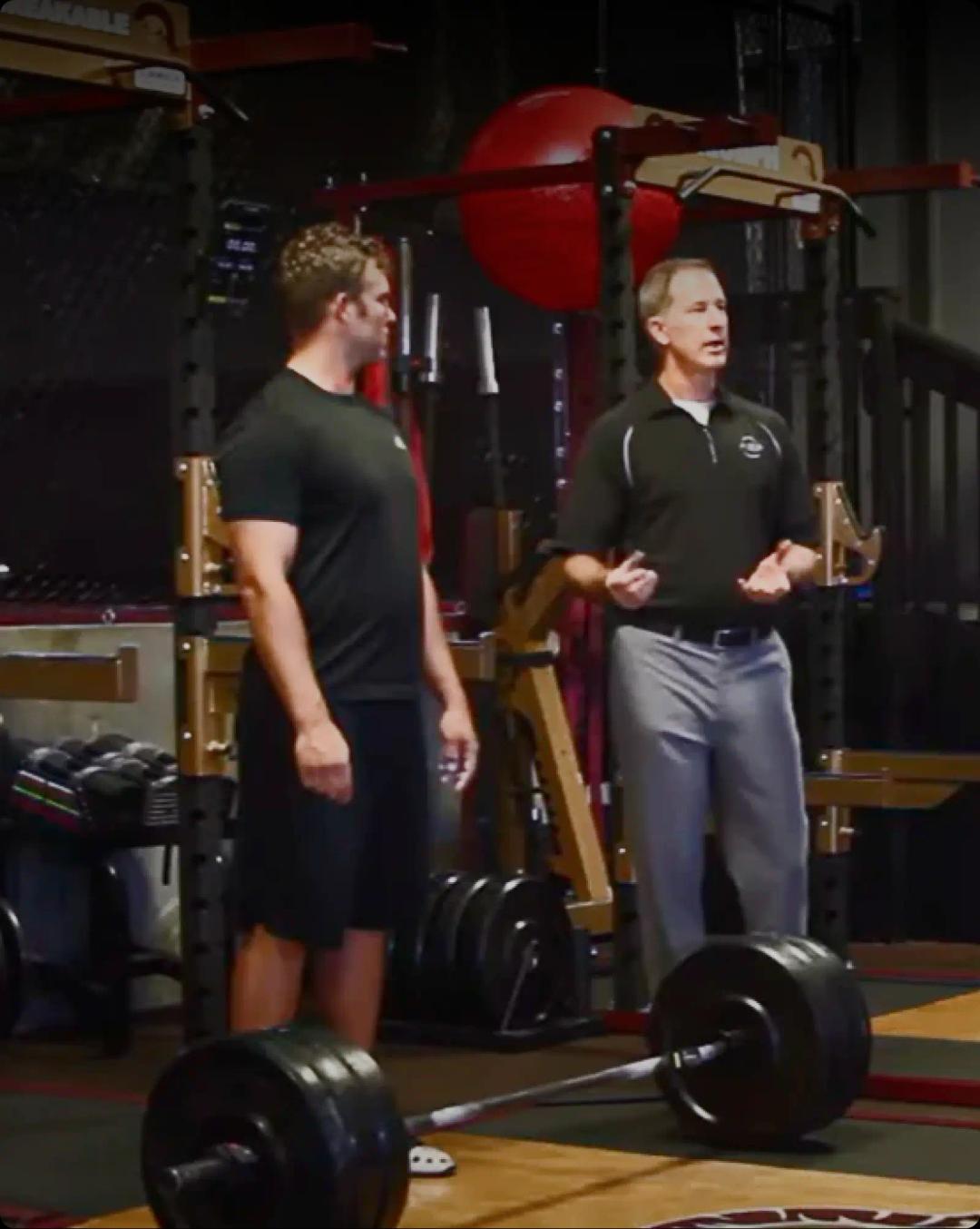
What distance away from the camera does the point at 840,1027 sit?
4.27 metres

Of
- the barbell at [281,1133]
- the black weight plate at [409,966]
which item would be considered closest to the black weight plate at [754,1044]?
the barbell at [281,1133]

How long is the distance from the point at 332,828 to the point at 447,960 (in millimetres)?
1989

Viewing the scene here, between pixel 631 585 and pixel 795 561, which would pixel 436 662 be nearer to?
pixel 631 585

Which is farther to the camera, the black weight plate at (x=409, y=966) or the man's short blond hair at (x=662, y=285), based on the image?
the black weight plate at (x=409, y=966)

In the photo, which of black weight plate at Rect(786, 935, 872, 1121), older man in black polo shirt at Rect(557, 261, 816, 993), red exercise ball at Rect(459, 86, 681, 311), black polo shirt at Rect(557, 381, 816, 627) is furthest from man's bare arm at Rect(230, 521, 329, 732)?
red exercise ball at Rect(459, 86, 681, 311)

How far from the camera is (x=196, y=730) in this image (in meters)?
4.65

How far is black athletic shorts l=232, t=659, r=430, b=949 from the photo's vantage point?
3.63 m

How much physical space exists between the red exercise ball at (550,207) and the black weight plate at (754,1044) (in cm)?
196

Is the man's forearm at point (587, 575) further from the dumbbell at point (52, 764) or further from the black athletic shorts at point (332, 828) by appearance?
the dumbbell at point (52, 764)

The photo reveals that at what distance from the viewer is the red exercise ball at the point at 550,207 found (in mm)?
5801

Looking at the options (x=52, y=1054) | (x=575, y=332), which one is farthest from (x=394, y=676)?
(x=575, y=332)

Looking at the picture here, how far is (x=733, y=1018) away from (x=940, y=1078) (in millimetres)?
756

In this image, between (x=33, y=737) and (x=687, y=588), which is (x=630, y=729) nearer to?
(x=687, y=588)

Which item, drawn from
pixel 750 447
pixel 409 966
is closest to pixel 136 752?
pixel 409 966
